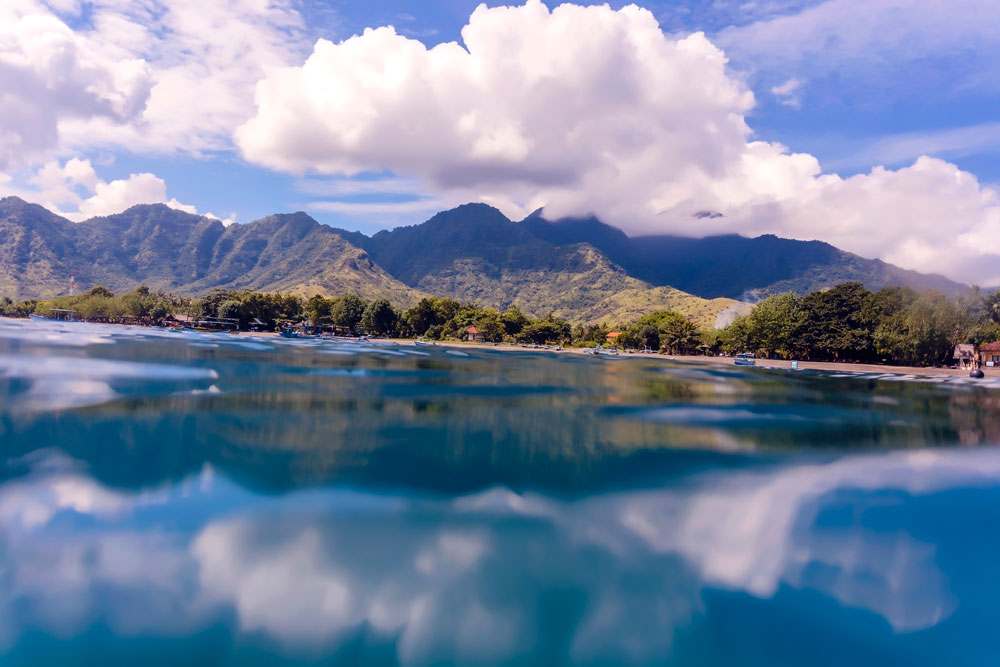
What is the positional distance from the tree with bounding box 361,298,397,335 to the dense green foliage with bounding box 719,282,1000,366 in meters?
77.6

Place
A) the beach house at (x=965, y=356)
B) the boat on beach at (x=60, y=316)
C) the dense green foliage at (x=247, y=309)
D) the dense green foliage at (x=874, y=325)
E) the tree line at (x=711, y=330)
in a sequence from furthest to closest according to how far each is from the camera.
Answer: the boat on beach at (x=60, y=316)
the dense green foliage at (x=247, y=309)
the beach house at (x=965, y=356)
the tree line at (x=711, y=330)
the dense green foliage at (x=874, y=325)

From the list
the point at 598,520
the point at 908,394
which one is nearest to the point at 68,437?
the point at 598,520

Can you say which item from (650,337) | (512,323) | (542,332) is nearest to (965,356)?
(650,337)

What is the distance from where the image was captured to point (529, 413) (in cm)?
2698

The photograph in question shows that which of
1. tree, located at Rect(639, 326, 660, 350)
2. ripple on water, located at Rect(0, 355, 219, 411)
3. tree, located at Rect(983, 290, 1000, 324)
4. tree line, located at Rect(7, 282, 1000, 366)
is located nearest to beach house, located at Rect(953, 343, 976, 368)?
Answer: tree line, located at Rect(7, 282, 1000, 366)

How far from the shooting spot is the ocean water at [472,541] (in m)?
8.20

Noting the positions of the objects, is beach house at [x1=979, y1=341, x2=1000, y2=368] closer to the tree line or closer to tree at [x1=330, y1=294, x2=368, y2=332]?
the tree line

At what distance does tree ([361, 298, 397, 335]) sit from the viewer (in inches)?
4995

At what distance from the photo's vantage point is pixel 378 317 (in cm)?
12750

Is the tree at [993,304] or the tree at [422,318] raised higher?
the tree at [993,304]

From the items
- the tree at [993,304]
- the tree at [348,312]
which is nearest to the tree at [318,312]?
the tree at [348,312]

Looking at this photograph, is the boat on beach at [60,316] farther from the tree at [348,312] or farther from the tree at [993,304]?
the tree at [993,304]

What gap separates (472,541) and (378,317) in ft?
393

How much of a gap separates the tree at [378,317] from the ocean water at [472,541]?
103 metres
